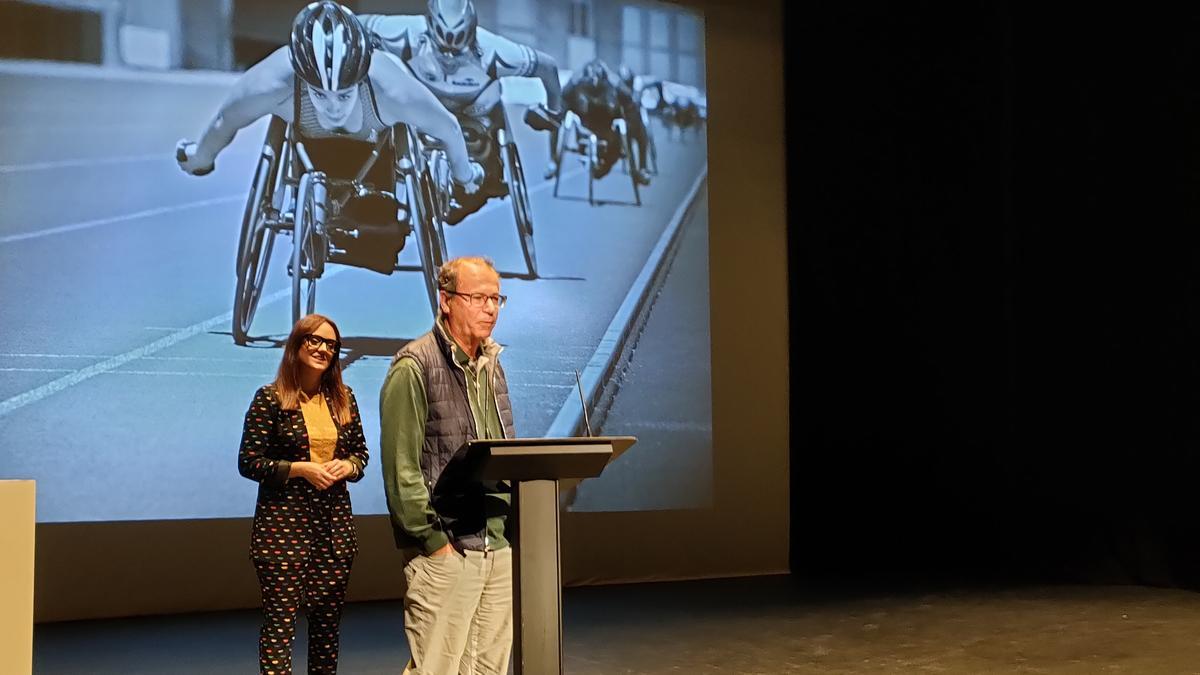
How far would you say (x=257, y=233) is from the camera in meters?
5.91

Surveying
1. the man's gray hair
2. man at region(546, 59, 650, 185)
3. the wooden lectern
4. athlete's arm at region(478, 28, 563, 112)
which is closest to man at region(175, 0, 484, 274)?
athlete's arm at region(478, 28, 563, 112)

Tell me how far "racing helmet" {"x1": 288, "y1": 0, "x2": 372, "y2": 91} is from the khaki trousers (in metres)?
3.94

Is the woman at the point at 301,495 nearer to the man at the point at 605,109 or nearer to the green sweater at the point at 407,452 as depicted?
the green sweater at the point at 407,452

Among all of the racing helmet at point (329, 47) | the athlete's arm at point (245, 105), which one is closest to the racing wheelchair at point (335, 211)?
the athlete's arm at point (245, 105)

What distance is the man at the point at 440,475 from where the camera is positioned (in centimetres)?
263

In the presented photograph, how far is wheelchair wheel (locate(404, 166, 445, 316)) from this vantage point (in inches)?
246

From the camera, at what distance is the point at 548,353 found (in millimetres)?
6473

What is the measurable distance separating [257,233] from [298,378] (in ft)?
9.45

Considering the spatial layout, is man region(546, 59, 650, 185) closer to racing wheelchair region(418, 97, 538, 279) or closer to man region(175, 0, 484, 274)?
racing wheelchair region(418, 97, 538, 279)

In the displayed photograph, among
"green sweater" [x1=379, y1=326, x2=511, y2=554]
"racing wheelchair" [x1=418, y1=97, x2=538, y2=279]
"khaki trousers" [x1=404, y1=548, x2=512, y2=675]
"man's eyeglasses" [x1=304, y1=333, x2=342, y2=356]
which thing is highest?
"racing wheelchair" [x1=418, y1=97, x2=538, y2=279]

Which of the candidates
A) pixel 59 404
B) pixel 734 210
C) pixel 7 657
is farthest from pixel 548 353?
pixel 7 657

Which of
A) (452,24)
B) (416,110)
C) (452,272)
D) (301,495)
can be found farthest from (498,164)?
(452,272)

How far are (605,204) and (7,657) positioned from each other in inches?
215

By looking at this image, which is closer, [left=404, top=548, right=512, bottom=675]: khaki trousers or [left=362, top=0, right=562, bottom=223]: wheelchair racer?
[left=404, top=548, right=512, bottom=675]: khaki trousers
